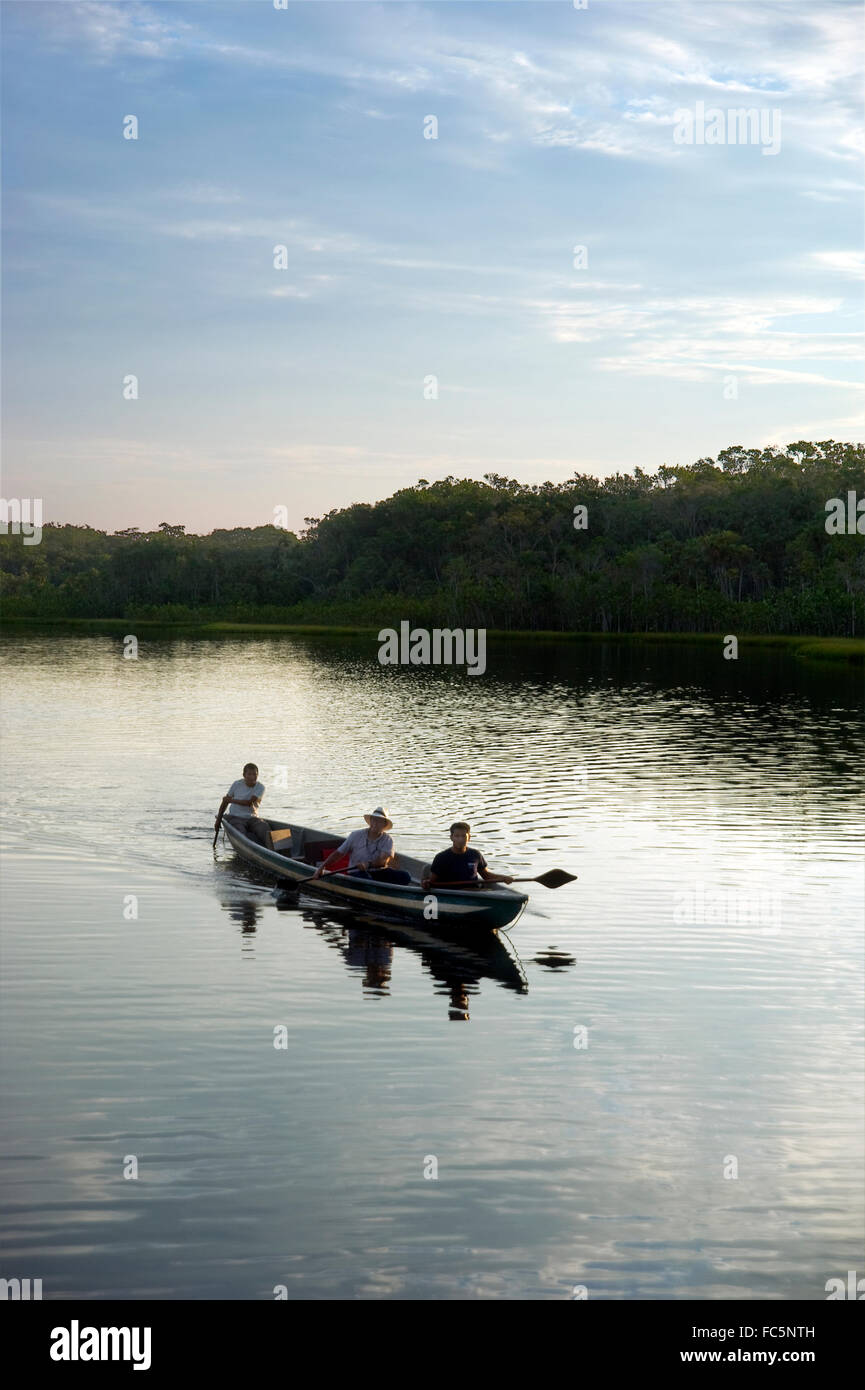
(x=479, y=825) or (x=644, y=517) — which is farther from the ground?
(x=644, y=517)

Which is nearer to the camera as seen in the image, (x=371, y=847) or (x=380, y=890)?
(x=380, y=890)

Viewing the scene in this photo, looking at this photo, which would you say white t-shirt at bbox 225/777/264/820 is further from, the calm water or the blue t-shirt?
the blue t-shirt

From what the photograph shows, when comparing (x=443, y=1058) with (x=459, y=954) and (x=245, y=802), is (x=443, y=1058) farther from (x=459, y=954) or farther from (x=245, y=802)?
(x=245, y=802)

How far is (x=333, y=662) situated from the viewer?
9744cm

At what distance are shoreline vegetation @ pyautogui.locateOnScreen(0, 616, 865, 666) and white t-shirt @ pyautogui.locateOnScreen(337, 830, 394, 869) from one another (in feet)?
241

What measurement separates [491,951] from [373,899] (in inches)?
98.3

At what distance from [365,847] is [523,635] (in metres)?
110

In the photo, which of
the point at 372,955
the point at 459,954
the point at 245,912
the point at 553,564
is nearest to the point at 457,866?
the point at 459,954

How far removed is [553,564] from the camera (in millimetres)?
147125

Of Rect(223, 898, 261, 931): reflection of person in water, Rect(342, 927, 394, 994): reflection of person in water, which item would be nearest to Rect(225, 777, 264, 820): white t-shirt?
Rect(223, 898, 261, 931): reflection of person in water

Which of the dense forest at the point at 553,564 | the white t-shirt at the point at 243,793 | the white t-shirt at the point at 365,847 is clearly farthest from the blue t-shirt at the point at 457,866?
the dense forest at the point at 553,564

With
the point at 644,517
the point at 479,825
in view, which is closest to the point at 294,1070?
the point at 479,825

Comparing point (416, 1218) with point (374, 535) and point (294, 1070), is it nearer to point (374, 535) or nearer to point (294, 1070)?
point (294, 1070)

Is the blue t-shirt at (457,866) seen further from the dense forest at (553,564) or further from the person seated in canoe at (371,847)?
the dense forest at (553,564)
